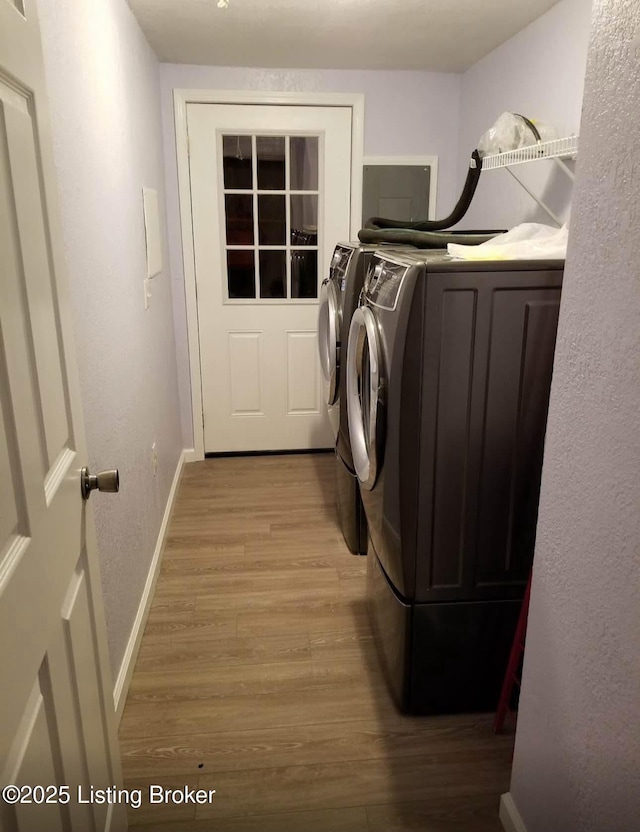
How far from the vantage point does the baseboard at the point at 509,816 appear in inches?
55.3

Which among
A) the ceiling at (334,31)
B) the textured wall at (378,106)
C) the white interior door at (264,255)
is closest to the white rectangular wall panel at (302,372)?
the white interior door at (264,255)

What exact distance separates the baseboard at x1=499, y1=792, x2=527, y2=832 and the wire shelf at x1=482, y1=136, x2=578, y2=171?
67.7 inches

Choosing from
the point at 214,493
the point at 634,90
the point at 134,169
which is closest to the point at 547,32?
the point at 134,169

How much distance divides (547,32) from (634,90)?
187cm

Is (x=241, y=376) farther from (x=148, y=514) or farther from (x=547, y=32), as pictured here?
(x=547, y=32)

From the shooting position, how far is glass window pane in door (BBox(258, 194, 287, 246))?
348 centimetres

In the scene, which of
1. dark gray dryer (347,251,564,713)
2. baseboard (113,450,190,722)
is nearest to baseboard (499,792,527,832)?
dark gray dryer (347,251,564,713)

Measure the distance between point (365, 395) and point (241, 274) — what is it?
1.87 meters

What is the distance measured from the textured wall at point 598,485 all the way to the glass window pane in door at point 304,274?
2627 millimetres

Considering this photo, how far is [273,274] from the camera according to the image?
3.61 m

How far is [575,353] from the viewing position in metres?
1.08

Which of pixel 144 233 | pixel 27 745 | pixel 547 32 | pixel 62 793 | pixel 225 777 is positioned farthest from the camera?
pixel 144 233

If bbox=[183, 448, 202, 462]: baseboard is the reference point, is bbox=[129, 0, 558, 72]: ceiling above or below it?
above

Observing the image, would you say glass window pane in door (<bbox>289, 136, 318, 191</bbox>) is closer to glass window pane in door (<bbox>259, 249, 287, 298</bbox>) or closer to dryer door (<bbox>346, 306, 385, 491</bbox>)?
glass window pane in door (<bbox>259, 249, 287, 298</bbox>)
